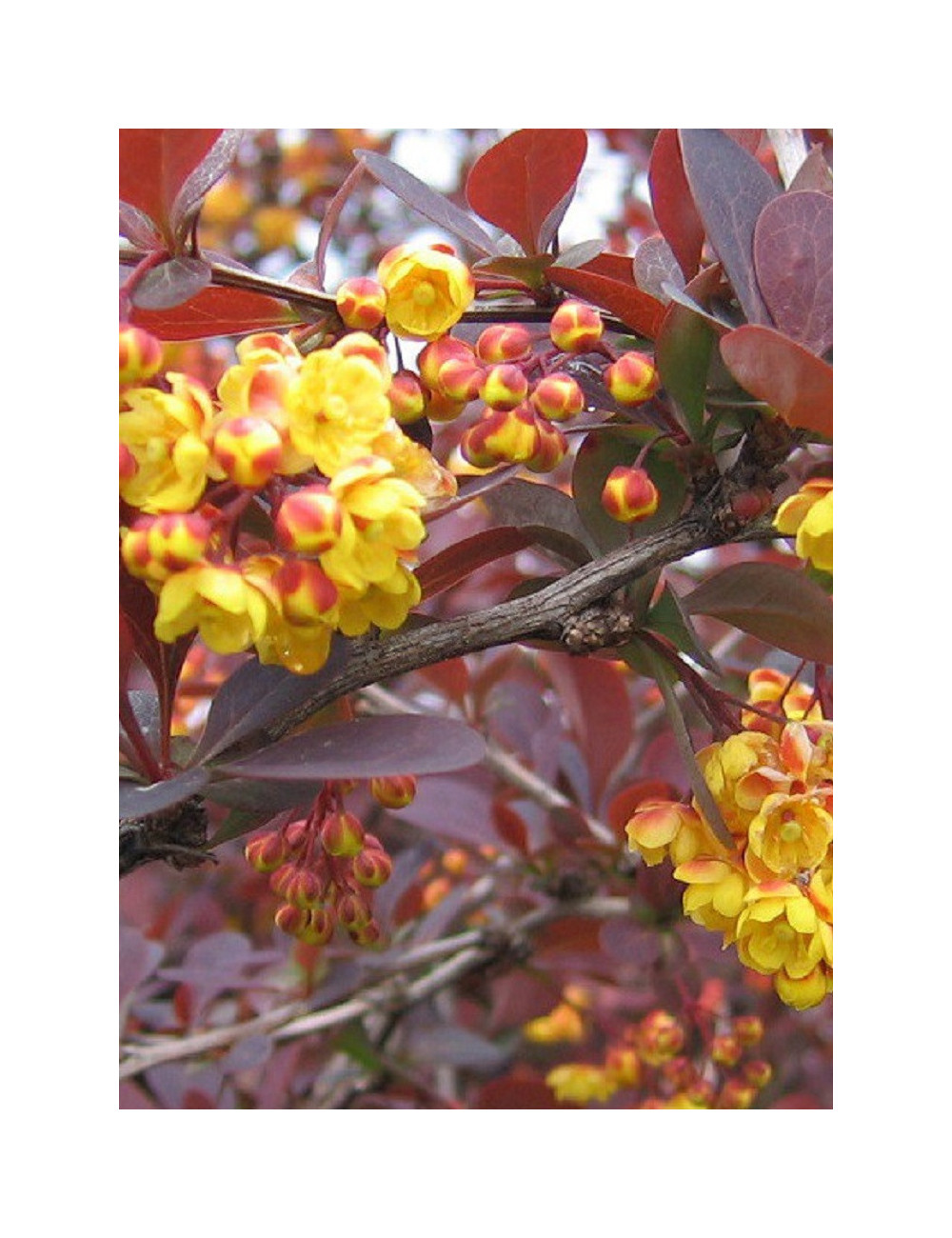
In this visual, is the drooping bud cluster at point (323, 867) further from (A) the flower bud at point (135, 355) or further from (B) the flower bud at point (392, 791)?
(A) the flower bud at point (135, 355)

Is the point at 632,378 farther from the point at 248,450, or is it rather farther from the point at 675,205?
the point at 248,450

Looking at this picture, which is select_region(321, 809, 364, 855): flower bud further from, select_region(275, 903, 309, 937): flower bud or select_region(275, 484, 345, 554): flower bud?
select_region(275, 484, 345, 554): flower bud

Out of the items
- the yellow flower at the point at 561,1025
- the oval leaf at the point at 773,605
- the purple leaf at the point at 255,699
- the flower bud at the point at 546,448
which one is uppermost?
the flower bud at the point at 546,448

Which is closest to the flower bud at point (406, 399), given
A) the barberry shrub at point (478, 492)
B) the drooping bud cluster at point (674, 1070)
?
the barberry shrub at point (478, 492)

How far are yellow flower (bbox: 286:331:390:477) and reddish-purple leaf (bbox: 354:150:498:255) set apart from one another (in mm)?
214

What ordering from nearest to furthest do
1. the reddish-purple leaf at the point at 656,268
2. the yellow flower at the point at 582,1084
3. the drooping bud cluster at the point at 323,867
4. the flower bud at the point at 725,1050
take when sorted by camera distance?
the reddish-purple leaf at the point at 656,268 < the drooping bud cluster at the point at 323,867 < the flower bud at the point at 725,1050 < the yellow flower at the point at 582,1084

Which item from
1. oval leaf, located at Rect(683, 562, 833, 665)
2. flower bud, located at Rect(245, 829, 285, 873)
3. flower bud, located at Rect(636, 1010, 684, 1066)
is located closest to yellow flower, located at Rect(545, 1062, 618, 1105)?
flower bud, located at Rect(636, 1010, 684, 1066)

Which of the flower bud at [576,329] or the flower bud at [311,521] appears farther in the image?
the flower bud at [576,329]

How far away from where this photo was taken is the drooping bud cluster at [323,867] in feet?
3.36

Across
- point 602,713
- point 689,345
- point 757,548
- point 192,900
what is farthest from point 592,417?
point 192,900

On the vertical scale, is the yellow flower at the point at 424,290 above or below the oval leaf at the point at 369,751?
above

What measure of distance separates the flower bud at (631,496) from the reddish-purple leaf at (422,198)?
0.21 m

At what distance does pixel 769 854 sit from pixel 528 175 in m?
0.50

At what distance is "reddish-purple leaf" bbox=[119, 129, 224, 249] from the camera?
83 cm
